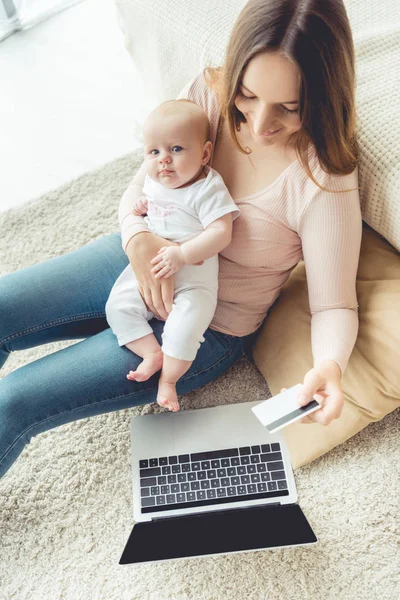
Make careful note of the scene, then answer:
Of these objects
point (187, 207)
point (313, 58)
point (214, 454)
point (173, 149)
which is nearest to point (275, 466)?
point (214, 454)

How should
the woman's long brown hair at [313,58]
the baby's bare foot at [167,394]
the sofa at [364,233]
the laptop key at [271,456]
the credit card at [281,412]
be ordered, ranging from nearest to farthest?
1. the woman's long brown hair at [313,58]
2. the credit card at [281,412]
3. the sofa at [364,233]
4. the baby's bare foot at [167,394]
5. the laptop key at [271,456]

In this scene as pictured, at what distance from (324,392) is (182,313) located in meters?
0.32

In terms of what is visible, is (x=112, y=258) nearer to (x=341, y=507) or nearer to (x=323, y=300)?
(x=323, y=300)

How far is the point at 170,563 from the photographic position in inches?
50.0

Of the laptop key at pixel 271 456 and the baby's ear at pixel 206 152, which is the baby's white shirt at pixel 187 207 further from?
the laptop key at pixel 271 456

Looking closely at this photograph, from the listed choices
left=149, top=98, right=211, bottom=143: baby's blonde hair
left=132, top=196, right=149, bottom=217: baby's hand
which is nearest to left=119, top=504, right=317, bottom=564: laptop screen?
left=132, top=196, right=149, bottom=217: baby's hand

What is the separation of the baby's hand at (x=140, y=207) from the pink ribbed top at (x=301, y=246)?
22 millimetres

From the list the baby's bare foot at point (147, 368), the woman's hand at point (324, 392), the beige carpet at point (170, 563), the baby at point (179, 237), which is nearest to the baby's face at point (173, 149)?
the baby at point (179, 237)

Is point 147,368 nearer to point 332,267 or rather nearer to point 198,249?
point 198,249

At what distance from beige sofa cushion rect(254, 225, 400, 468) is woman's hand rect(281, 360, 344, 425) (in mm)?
196

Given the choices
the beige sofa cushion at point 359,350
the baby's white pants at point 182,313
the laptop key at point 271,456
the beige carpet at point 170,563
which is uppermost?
the baby's white pants at point 182,313

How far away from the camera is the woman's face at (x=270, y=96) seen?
2.93ft

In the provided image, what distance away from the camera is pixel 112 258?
1337 millimetres

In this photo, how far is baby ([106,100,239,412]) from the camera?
1.13m
